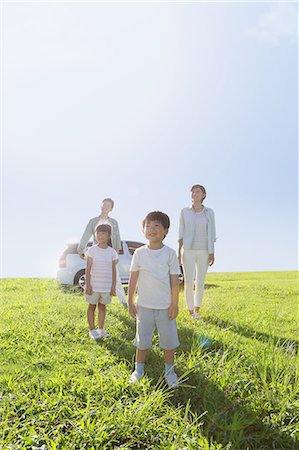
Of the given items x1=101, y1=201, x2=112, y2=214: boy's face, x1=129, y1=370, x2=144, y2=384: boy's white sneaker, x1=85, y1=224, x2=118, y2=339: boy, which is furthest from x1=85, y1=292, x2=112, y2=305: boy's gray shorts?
x1=101, y1=201, x2=112, y2=214: boy's face

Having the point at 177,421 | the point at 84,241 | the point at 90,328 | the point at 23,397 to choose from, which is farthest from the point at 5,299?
the point at 177,421

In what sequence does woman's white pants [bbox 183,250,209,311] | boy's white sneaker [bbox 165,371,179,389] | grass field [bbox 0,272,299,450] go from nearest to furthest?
grass field [bbox 0,272,299,450], boy's white sneaker [bbox 165,371,179,389], woman's white pants [bbox 183,250,209,311]

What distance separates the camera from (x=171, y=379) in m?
3.51

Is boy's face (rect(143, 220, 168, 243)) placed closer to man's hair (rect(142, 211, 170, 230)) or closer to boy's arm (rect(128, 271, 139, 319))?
man's hair (rect(142, 211, 170, 230))

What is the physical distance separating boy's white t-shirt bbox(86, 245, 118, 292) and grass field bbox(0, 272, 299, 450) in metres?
0.69

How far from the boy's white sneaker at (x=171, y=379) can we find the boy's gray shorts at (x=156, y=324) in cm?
23

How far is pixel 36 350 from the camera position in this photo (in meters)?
4.51

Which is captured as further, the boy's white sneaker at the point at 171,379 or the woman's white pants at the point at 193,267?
the woman's white pants at the point at 193,267

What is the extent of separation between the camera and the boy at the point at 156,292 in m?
3.58

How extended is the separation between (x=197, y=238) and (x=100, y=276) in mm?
1855

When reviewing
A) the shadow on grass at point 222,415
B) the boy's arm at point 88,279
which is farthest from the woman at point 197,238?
the shadow on grass at point 222,415

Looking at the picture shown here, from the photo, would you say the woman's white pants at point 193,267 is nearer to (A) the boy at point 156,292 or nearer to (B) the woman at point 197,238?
(B) the woman at point 197,238

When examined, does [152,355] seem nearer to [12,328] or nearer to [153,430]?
[153,430]

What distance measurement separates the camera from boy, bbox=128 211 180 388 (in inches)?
141
